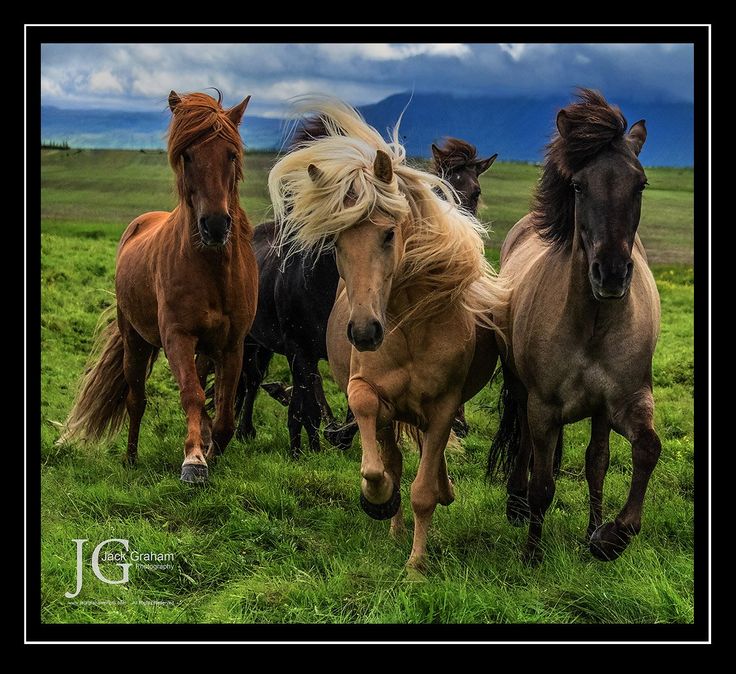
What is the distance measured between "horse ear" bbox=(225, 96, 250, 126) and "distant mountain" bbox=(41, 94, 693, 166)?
0.22 feet

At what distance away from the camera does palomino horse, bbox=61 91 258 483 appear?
243 inches

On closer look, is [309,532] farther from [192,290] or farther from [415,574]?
[192,290]

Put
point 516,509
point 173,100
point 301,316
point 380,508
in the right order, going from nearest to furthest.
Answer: point 380,508 → point 173,100 → point 516,509 → point 301,316

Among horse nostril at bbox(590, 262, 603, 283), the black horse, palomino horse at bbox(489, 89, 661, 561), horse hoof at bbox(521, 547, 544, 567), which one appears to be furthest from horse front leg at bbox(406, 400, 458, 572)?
the black horse

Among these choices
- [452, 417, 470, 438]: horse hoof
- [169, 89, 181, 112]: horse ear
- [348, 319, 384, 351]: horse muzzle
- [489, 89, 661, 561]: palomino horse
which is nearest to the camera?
[348, 319, 384, 351]: horse muzzle

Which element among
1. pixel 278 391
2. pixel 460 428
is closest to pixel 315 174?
pixel 460 428

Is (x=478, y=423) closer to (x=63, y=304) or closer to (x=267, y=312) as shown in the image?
(x=267, y=312)

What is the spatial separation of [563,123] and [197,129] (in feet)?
7.45

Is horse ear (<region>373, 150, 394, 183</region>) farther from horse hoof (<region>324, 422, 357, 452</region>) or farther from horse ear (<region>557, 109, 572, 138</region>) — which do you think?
horse hoof (<region>324, 422, 357, 452</region>)

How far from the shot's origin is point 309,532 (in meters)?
6.00

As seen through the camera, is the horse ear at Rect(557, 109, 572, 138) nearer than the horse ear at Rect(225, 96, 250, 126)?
Yes

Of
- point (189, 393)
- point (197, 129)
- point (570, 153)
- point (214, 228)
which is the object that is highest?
point (197, 129)

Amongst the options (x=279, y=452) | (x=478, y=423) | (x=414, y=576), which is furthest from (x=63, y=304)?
(x=414, y=576)

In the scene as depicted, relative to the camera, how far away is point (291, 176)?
208 inches
